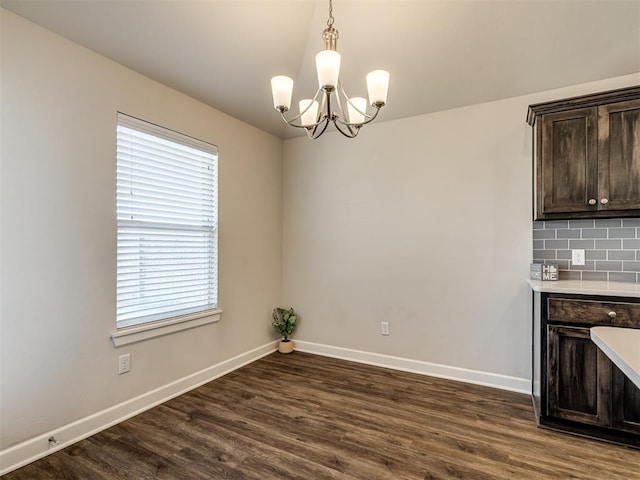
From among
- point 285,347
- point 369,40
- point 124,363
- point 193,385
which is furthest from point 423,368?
point 369,40

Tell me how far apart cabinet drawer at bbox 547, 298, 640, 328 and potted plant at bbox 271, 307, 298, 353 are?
2.53 metres

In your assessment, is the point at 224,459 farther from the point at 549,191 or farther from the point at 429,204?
the point at 549,191

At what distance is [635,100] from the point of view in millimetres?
2205

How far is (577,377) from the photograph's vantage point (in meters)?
2.17

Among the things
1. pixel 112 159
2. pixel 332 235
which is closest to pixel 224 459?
pixel 112 159

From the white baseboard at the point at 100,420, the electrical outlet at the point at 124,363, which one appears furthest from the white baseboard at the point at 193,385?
the electrical outlet at the point at 124,363

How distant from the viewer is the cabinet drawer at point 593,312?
2031mm

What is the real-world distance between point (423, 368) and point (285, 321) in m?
1.58

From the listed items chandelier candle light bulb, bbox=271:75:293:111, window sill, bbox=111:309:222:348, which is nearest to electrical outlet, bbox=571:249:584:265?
chandelier candle light bulb, bbox=271:75:293:111

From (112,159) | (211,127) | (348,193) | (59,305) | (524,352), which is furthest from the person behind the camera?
(348,193)

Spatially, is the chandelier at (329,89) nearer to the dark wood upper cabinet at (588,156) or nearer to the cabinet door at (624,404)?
the dark wood upper cabinet at (588,156)

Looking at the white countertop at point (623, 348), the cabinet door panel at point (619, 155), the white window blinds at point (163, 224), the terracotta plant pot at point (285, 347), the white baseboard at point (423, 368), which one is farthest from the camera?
the terracotta plant pot at point (285, 347)

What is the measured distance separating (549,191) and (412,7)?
162cm

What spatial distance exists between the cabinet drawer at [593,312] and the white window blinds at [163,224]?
2761mm
